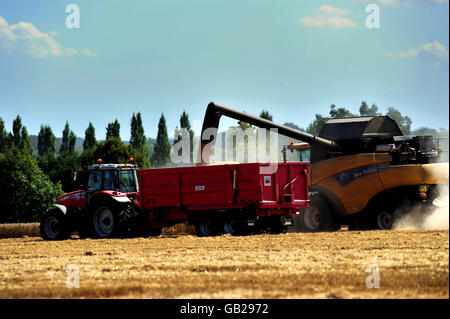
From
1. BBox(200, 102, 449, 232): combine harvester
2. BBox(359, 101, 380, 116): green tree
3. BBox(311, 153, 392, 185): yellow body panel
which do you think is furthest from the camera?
BBox(359, 101, 380, 116): green tree

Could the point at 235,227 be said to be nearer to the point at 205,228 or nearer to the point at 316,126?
the point at 205,228

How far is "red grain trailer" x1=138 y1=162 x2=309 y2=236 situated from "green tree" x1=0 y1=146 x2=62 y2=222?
34328mm

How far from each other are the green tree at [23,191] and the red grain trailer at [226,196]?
34328mm

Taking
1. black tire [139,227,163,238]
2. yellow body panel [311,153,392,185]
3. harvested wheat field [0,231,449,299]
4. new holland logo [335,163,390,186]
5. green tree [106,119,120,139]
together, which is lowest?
harvested wheat field [0,231,449,299]

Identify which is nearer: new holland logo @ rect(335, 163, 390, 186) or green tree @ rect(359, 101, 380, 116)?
new holland logo @ rect(335, 163, 390, 186)

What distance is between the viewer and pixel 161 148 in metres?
69.0

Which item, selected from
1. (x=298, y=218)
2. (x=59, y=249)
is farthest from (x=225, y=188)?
Result: (x=59, y=249)

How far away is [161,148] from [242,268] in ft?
192

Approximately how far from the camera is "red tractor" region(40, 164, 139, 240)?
20516mm

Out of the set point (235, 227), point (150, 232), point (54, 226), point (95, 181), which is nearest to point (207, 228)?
point (235, 227)

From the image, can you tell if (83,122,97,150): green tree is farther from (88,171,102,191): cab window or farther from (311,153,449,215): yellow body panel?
(311,153,449,215): yellow body panel

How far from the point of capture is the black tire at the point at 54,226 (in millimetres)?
21469

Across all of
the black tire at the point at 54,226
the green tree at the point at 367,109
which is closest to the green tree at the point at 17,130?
the green tree at the point at 367,109

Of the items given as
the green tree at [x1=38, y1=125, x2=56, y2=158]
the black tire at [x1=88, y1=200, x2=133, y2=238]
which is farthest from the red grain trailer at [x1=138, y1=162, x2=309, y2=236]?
the green tree at [x1=38, y1=125, x2=56, y2=158]
